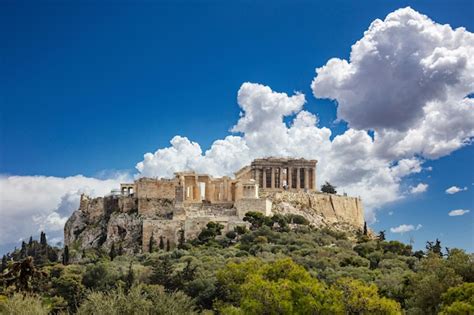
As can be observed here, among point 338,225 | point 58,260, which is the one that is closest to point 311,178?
point 338,225

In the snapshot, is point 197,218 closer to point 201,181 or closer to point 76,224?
point 201,181

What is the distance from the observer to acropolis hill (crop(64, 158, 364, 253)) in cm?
6369

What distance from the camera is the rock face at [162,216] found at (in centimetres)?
6322

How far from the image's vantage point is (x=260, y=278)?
32500 mm

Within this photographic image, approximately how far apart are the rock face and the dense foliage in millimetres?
2096

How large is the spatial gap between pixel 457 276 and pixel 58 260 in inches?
1692

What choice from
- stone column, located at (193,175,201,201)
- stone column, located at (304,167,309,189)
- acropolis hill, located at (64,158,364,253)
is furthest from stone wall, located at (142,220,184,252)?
stone column, located at (304,167,309,189)

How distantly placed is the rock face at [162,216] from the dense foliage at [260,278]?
2096 mm

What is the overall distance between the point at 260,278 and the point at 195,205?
3491 centimetres

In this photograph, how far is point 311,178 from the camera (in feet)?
254

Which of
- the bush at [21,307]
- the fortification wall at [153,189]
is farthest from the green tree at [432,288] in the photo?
the fortification wall at [153,189]

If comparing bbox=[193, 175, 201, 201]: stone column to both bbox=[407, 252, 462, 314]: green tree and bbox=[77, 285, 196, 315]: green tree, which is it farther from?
bbox=[77, 285, 196, 315]: green tree

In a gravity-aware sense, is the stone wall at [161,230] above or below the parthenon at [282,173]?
below

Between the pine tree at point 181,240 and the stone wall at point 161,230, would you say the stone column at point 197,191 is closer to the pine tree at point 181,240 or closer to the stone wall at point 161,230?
the stone wall at point 161,230
